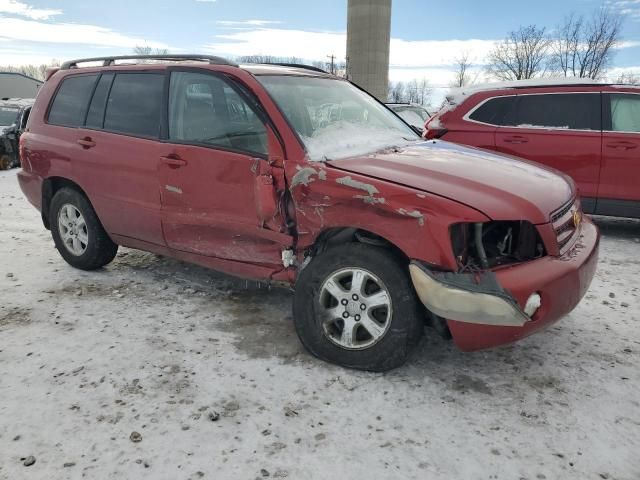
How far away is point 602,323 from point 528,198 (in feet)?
4.92

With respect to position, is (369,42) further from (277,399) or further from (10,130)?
(277,399)

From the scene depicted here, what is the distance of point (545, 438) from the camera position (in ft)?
8.11

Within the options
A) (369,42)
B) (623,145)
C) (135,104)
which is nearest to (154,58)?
(135,104)

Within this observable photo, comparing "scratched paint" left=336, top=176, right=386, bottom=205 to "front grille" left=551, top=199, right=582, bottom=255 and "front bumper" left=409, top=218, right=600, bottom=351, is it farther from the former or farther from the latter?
"front grille" left=551, top=199, right=582, bottom=255

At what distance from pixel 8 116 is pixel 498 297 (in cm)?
1507

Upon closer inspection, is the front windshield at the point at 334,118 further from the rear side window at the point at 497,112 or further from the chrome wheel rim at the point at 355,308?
the rear side window at the point at 497,112

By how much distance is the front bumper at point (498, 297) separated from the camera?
260cm

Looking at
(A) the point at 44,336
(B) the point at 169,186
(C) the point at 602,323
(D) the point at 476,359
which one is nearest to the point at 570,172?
(C) the point at 602,323

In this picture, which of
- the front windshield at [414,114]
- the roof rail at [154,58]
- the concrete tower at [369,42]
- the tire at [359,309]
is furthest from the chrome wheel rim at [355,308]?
the concrete tower at [369,42]

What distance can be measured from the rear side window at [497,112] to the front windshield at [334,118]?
254 cm

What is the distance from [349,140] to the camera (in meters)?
3.48

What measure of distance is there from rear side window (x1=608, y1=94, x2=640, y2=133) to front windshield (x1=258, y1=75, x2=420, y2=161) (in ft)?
10.0

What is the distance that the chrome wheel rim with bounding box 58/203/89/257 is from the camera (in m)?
4.67

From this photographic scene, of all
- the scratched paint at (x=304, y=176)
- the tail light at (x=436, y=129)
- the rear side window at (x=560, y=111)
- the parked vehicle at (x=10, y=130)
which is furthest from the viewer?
the parked vehicle at (x=10, y=130)
